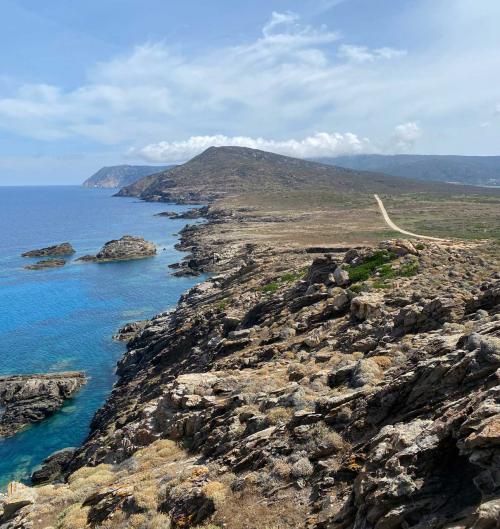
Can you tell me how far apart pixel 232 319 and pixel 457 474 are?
30668 millimetres

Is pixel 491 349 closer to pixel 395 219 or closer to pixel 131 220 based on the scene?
pixel 395 219

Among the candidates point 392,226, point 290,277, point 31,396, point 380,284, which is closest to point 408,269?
point 380,284

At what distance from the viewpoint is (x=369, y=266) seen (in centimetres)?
3628

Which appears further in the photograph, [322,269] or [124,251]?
[124,251]

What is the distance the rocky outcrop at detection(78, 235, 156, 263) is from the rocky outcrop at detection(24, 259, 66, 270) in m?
5.34

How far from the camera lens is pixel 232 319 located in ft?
132

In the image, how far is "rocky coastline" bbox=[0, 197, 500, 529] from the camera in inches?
409

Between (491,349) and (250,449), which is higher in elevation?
(491,349)

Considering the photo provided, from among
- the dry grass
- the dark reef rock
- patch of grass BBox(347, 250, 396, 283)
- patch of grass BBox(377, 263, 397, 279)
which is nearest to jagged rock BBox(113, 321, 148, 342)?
the dark reef rock

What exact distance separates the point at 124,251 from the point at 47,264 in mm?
17299

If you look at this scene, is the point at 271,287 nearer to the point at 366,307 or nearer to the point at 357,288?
the point at 357,288

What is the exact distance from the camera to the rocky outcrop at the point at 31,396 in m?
42.2

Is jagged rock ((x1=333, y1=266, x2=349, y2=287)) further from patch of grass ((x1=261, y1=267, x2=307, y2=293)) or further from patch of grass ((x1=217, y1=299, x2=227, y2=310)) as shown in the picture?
patch of grass ((x1=217, y1=299, x2=227, y2=310))

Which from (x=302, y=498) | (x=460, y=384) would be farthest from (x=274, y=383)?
(x=460, y=384)
